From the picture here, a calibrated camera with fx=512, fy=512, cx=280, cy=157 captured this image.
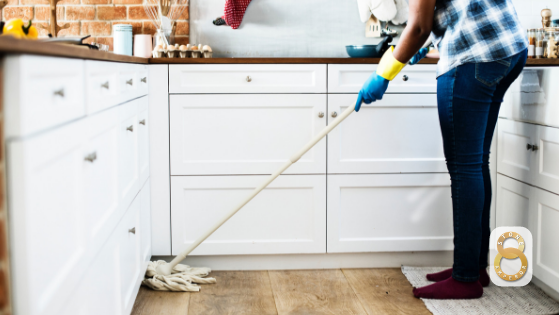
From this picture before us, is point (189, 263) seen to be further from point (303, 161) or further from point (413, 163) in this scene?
point (413, 163)

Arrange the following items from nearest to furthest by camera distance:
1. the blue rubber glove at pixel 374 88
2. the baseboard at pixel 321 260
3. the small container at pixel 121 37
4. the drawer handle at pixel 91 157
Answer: the drawer handle at pixel 91 157, the blue rubber glove at pixel 374 88, the baseboard at pixel 321 260, the small container at pixel 121 37

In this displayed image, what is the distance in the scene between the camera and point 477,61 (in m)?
1.64

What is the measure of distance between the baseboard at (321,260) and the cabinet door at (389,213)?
2.4 inches

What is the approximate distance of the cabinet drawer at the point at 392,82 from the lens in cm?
213

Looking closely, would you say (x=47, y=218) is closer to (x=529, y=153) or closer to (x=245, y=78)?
(x=245, y=78)

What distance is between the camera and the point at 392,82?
7.07 ft

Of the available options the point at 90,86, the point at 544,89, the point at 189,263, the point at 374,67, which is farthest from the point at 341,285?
the point at 90,86

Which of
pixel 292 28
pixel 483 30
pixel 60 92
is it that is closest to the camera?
pixel 60 92

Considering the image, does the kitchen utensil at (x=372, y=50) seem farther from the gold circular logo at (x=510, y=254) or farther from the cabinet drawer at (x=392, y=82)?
the gold circular logo at (x=510, y=254)

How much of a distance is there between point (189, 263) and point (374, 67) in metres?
1.15

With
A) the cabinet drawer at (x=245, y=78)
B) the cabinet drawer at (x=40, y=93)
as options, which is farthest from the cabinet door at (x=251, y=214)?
the cabinet drawer at (x=40, y=93)

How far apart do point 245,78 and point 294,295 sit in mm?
892

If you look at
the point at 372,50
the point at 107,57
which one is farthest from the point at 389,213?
the point at 107,57

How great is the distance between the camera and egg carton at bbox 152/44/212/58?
2262 mm
